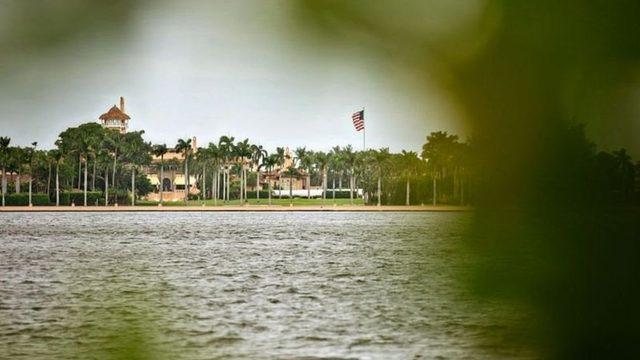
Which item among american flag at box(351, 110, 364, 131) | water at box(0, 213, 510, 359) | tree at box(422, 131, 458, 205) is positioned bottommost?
water at box(0, 213, 510, 359)

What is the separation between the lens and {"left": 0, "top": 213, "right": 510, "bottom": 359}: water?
1.69 meters

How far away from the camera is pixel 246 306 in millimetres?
15836

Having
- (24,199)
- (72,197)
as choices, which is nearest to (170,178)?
(72,197)

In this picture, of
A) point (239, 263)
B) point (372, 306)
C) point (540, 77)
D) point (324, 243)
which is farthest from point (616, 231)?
point (324, 243)

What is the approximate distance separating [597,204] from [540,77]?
261 millimetres

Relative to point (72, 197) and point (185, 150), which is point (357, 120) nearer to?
point (185, 150)

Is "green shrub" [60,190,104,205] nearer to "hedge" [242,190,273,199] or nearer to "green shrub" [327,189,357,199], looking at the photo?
"hedge" [242,190,273,199]

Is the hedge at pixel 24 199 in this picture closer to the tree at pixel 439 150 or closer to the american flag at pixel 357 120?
the tree at pixel 439 150

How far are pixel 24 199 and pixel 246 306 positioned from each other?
10888cm

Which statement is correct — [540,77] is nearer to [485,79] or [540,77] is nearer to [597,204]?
[485,79]

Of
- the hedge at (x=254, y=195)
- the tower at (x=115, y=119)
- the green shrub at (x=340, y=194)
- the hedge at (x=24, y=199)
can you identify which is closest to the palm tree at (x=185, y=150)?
the tower at (x=115, y=119)

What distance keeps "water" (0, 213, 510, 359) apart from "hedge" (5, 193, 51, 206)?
293ft

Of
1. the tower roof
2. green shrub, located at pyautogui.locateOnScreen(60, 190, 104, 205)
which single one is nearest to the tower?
the tower roof

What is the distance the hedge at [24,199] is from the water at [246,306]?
89.4 meters
